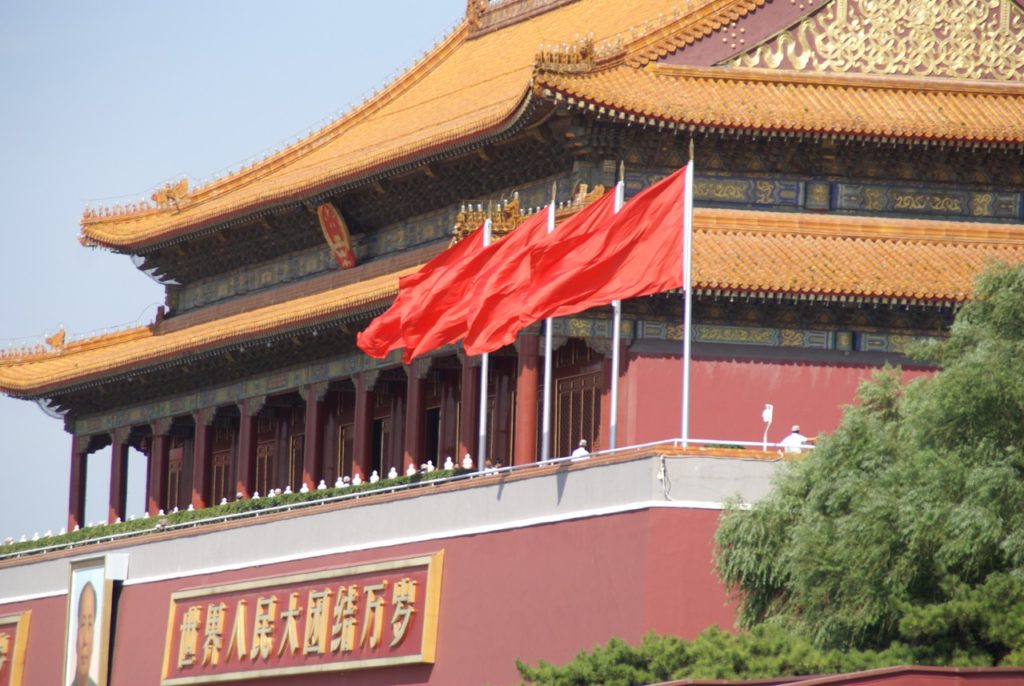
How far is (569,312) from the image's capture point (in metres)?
32.5

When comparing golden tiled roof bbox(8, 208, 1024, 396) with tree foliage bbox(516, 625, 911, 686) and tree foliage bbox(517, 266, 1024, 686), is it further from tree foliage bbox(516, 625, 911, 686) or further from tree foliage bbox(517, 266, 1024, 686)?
tree foliage bbox(516, 625, 911, 686)

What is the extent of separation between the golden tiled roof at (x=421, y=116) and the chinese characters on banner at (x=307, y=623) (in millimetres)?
6567

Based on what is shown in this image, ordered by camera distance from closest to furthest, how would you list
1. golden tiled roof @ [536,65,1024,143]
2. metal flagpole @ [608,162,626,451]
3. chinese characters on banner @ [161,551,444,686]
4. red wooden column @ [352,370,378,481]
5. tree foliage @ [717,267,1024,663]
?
tree foliage @ [717,267,1024,663] → metal flagpole @ [608,162,626,451] → chinese characters on banner @ [161,551,444,686] → golden tiled roof @ [536,65,1024,143] → red wooden column @ [352,370,378,481]

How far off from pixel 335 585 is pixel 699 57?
29.2 ft

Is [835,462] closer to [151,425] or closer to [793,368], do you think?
[793,368]

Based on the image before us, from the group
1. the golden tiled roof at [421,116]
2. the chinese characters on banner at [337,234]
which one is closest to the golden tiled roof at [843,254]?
the golden tiled roof at [421,116]

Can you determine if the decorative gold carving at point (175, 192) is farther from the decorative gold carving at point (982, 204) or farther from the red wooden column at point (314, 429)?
the decorative gold carving at point (982, 204)

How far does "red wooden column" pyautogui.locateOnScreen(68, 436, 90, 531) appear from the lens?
4881 centimetres

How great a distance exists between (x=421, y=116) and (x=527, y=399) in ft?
29.4

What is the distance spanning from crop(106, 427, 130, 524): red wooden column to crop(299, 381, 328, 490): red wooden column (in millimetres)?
6653

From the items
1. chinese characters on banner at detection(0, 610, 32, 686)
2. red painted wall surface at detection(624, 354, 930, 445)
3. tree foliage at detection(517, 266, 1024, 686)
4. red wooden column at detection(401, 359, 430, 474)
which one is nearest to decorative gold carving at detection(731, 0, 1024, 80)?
red painted wall surface at detection(624, 354, 930, 445)

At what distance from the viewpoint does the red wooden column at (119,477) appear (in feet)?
158

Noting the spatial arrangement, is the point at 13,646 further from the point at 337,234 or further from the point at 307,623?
the point at 307,623

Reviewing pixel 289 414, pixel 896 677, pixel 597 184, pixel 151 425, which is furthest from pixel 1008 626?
pixel 151 425
